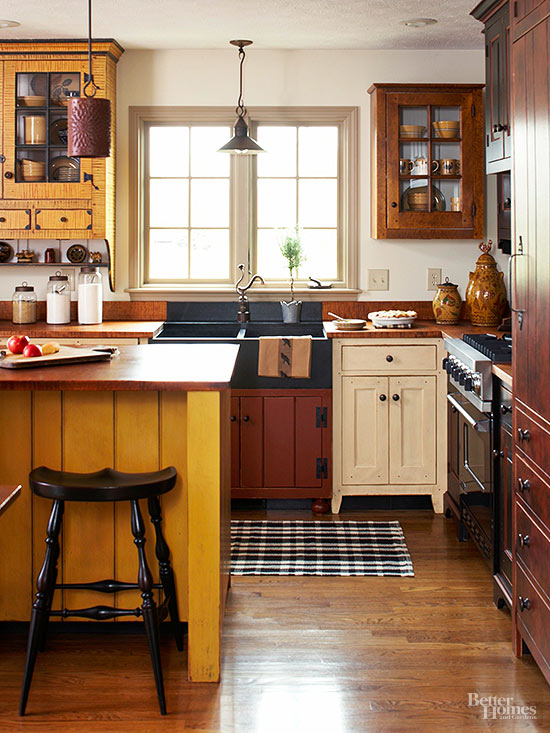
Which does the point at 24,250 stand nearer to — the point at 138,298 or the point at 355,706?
the point at 138,298

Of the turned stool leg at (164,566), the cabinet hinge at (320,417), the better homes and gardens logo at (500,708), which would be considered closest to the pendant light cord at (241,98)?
the cabinet hinge at (320,417)

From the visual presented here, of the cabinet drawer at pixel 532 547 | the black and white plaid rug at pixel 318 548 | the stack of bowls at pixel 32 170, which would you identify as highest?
the stack of bowls at pixel 32 170

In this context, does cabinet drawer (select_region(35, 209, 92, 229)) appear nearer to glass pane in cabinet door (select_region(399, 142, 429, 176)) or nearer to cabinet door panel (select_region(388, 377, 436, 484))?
glass pane in cabinet door (select_region(399, 142, 429, 176))

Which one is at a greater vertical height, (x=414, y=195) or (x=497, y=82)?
(x=497, y=82)

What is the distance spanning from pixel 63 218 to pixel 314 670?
3105 millimetres

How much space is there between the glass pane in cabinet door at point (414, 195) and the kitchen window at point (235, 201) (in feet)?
1.11

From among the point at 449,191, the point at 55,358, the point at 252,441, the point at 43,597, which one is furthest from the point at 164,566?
the point at 449,191

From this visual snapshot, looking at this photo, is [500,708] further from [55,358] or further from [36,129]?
[36,129]

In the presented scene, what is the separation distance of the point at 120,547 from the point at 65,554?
0.19 meters

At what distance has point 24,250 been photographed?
5.26 metres

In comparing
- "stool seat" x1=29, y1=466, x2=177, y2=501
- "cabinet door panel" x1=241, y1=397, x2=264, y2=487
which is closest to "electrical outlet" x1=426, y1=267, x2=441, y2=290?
"cabinet door panel" x1=241, y1=397, x2=264, y2=487

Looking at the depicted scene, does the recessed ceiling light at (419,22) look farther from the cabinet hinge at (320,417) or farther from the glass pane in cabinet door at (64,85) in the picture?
the cabinet hinge at (320,417)

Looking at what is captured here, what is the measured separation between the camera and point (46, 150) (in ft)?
16.3

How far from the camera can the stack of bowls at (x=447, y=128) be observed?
4961mm
